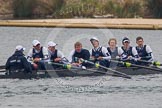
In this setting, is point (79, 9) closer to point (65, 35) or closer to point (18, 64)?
point (65, 35)

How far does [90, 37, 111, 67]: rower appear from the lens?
29.2 m

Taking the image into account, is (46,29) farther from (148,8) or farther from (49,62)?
(49,62)

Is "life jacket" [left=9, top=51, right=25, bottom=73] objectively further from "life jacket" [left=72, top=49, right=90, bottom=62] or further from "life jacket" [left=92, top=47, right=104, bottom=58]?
"life jacket" [left=92, top=47, right=104, bottom=58]

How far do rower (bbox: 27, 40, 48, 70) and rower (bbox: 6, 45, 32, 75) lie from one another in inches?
22.2

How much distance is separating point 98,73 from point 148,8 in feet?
104

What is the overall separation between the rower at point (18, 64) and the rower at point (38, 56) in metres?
0.56

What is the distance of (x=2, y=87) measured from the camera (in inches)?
1017

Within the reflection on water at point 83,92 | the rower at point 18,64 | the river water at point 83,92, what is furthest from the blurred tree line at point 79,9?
the rower at point 18,64

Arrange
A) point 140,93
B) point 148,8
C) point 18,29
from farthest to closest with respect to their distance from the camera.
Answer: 1. point 148,8
2. point 18,29
3. point 140,93

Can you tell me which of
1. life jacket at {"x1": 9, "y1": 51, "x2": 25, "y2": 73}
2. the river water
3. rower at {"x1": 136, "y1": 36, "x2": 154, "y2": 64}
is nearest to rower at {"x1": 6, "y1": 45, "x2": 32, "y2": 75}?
life jacket at {"x1": 9, "y1": 51, "x2": 25, "y2": 73}

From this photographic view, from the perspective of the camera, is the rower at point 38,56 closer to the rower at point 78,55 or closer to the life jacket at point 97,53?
the rower at point 78,55

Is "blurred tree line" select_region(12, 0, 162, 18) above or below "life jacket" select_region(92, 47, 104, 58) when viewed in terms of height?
above

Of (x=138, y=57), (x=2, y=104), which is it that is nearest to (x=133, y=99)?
(x=2, y=104)

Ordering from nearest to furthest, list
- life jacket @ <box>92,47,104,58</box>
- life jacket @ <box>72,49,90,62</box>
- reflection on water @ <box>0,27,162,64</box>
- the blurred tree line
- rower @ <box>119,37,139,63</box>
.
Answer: life jacket @ <box>72,49,90,62</box> < life jacket @ <box>92,47,104,58</box> < rower @ <box>119,37,139,63</box> < reflection on water @ <box>0,27,162,64</box> < the blurred tree line
